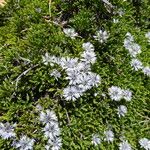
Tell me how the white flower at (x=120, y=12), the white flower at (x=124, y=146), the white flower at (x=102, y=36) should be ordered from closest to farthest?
the white flower at (x=124, y=146)
the white flower at (x=102, y=36)
the white flower at (x=120, y=12)

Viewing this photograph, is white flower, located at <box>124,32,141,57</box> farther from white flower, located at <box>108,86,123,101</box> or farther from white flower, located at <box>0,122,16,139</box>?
white flower, located at <box>0,122,16,139</box>

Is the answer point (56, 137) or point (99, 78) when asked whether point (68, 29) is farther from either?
point (56, 137)

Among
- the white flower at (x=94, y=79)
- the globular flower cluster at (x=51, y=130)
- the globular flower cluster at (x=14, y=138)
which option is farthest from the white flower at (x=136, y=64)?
the globular flower cluster at (x=14, y=138)

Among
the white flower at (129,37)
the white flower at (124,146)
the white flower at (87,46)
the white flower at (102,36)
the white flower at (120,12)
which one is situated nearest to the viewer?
the white flower at (124,146)

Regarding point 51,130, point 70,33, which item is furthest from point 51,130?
point 70,33

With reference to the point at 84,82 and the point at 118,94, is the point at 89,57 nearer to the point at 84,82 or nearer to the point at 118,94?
the point at 84,82

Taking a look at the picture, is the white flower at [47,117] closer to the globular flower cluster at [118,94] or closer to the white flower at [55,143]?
the white flower at [55,143]
